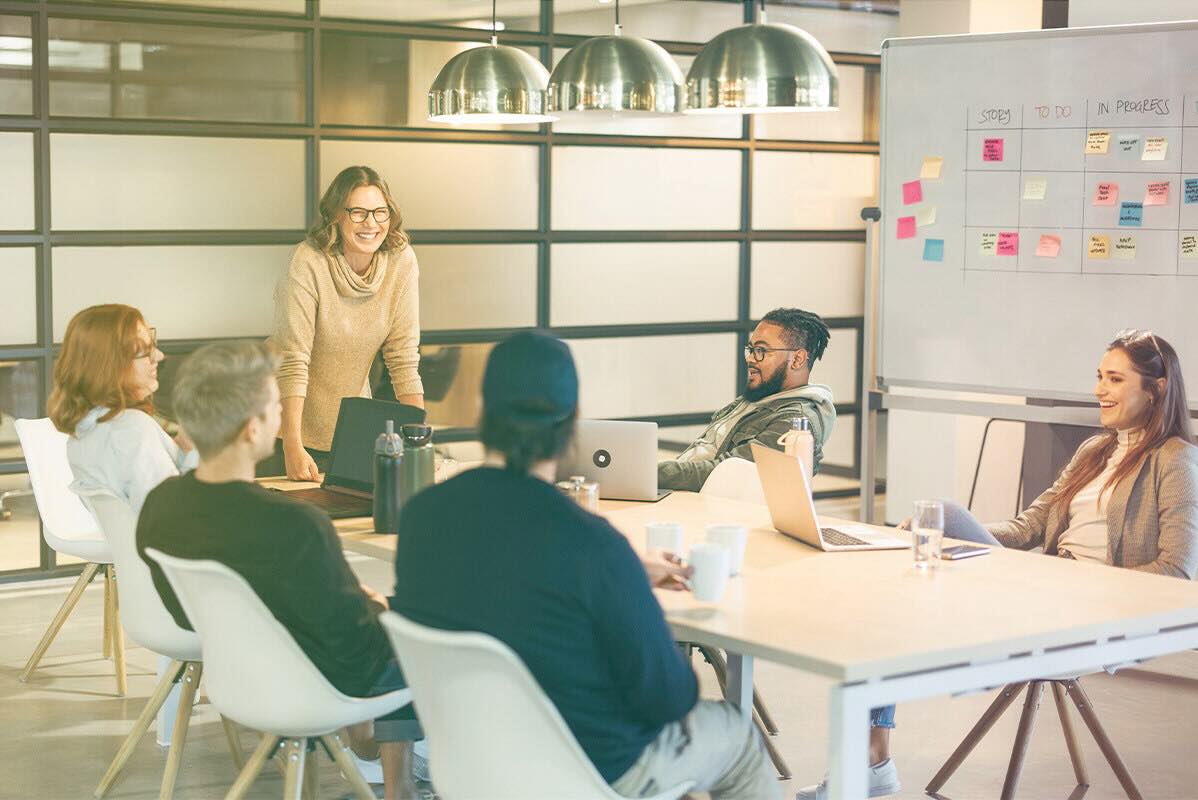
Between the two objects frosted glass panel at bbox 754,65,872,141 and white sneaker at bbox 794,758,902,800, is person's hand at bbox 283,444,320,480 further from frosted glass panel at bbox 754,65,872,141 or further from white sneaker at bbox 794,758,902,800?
frosted glass panel at bbox 754,65,872,141

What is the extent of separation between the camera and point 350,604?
2906 mm

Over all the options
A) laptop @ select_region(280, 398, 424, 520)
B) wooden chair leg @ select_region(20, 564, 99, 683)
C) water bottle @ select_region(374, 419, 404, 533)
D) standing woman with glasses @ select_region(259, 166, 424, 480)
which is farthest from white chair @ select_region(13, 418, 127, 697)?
water bottle @ select_region(374, 419, 404, 533)

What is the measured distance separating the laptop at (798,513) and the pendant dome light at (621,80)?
2.69 feet

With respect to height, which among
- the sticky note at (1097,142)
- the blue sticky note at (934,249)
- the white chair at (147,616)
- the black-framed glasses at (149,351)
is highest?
the sticky note at (1097,142)

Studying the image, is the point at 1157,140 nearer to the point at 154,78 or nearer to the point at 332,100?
the point at 332,100

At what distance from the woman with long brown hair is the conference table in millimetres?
686

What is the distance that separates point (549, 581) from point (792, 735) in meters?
2.15

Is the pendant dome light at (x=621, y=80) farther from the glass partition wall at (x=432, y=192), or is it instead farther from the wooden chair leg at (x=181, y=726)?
the glass partition wall at (x=432, y=192)

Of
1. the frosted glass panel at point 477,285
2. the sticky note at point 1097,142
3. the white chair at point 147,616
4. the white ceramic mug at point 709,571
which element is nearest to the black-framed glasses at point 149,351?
the white chair at point 147,616

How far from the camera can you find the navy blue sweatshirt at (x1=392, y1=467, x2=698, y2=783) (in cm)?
228

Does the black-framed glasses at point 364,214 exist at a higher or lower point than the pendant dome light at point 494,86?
lower

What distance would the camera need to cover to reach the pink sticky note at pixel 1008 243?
17.4 ft

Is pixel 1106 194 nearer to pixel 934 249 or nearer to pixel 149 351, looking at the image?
pixel 934 249

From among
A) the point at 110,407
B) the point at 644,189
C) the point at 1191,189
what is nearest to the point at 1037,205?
the point at 1191,189
